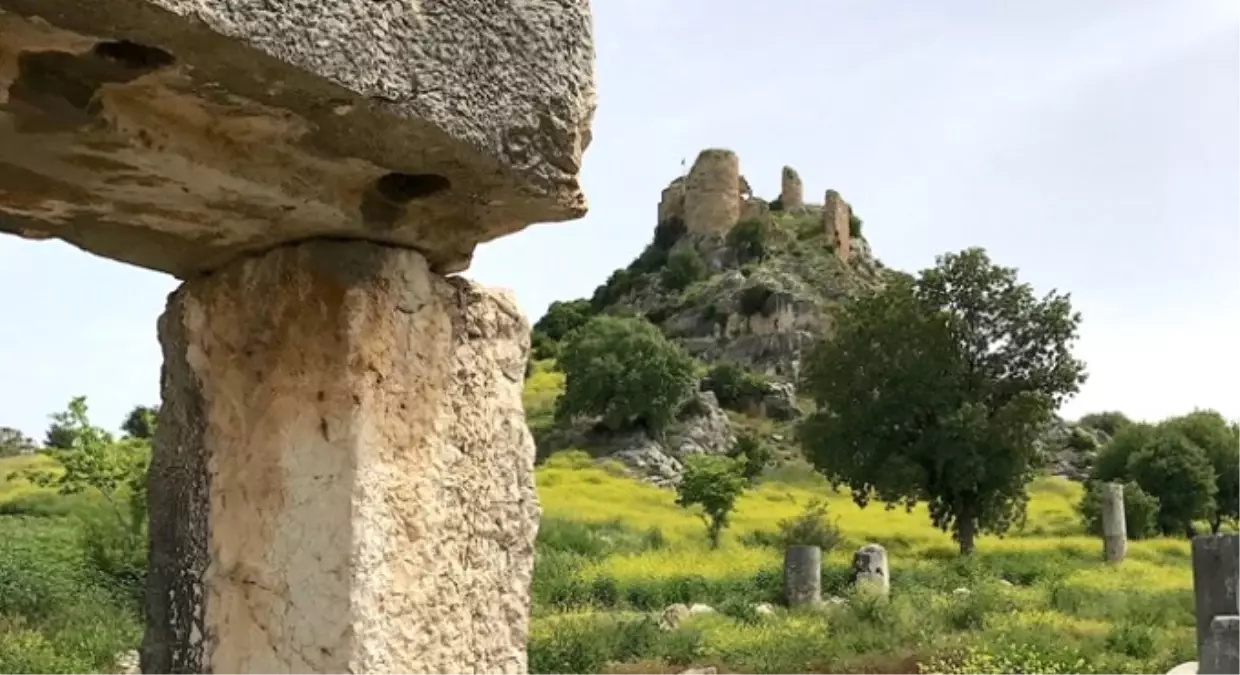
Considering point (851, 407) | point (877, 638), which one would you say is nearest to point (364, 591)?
point (877, 638)

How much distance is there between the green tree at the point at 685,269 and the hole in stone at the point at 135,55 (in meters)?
68.7

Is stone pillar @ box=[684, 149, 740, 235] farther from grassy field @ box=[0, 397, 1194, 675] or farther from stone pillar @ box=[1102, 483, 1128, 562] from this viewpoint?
stone pillar @ box=[1102, 483, 1128, 562]

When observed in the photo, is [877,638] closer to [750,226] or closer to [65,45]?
[65,45]

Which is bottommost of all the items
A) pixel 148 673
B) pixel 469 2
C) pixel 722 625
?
pixel 722 625

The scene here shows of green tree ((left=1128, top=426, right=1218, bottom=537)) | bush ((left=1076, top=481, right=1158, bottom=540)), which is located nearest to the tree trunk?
bush ((left=1076, top=481, right=1158, bottom=540))

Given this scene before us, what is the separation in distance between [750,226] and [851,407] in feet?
125

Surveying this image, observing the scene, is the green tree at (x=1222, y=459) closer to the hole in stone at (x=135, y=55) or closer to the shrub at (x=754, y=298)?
the shrub at (x=754, y=298)

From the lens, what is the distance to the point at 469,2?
7.23 feet

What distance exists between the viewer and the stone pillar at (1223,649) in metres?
9.49

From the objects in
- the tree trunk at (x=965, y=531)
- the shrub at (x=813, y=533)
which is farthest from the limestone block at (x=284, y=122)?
the tree trunk at (x=965, y=531)

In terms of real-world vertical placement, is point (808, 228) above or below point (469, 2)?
above

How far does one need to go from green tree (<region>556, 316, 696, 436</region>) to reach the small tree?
9.02ft

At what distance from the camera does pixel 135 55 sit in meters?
1.94

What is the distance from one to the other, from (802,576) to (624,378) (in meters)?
28.7
